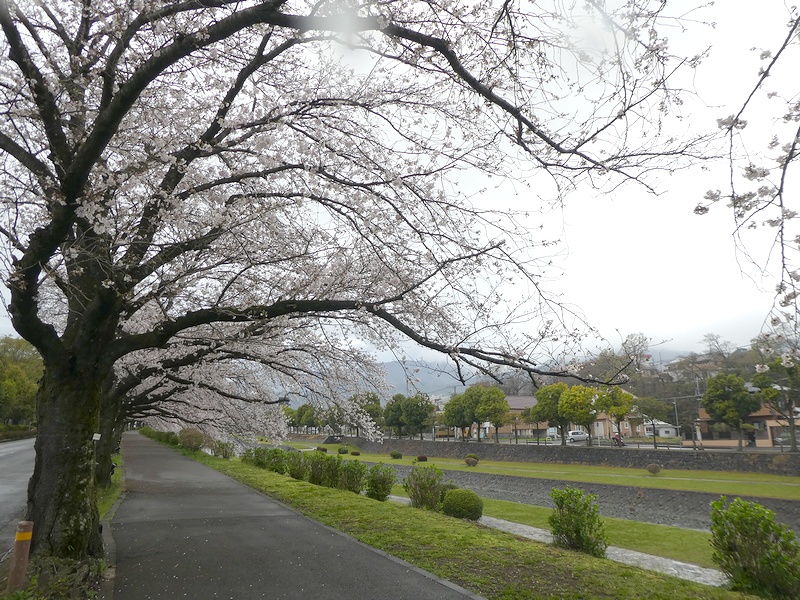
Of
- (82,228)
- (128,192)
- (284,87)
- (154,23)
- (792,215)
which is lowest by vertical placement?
(792,215)

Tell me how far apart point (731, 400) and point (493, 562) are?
2917cm

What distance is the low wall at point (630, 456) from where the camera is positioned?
22.9 metres

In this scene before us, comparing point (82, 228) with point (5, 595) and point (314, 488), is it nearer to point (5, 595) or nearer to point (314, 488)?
point (5, 595)

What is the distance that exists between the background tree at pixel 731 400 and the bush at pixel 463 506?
77.0ft

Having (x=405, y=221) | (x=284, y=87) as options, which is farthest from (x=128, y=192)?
(x=405, y=221)

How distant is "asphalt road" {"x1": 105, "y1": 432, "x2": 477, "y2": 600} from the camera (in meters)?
6.00

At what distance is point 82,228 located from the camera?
6594 millimetres

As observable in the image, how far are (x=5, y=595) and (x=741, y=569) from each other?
894 centimetres

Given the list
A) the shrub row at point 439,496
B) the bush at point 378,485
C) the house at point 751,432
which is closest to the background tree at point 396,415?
the house at point 751,432

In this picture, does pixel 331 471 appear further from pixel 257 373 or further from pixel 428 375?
pixel 428 375

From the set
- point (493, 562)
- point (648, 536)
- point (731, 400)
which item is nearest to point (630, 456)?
point (731, 400)

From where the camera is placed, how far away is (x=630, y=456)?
28.5 metres

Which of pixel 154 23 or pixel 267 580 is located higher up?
pixel 154 23

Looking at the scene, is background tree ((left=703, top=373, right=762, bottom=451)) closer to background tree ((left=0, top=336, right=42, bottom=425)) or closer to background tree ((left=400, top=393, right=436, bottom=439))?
background tree ((left=400, top=393, right=436, bottom=439))
